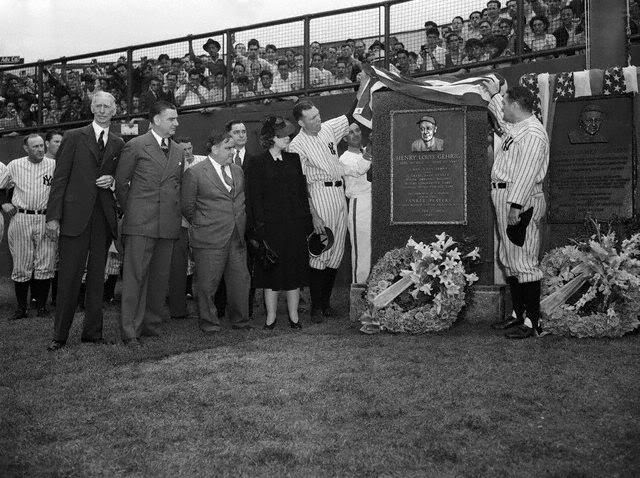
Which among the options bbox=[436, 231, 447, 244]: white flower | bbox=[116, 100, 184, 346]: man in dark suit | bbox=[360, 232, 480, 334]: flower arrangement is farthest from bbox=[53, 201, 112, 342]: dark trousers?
bbox=[436, 231, 447, 244]: white flower

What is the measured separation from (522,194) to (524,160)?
31cm

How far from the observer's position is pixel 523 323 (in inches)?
282

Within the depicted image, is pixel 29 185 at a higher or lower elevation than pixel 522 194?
higher

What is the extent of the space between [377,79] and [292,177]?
1406 mm

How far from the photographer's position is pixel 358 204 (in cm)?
930

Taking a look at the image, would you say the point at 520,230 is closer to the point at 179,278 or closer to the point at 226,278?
the point at 226,278

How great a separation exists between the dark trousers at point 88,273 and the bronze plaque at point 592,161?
14.3ft

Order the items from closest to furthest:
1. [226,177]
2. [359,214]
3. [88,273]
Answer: [88,273], [226,177], [359,214]

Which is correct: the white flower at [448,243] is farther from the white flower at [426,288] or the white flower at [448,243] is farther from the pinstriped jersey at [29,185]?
the pinstriped jersey at [29,185]

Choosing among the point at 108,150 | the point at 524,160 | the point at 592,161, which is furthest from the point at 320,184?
the point at 592,161

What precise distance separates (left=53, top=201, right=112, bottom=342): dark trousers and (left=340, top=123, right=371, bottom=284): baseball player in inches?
118

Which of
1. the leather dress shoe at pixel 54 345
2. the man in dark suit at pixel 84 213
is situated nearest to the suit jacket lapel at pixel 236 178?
the man in dark suit at pixel 84 213

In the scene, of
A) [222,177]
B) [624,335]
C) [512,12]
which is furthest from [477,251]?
[512,12]

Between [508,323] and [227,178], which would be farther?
[227,178]
